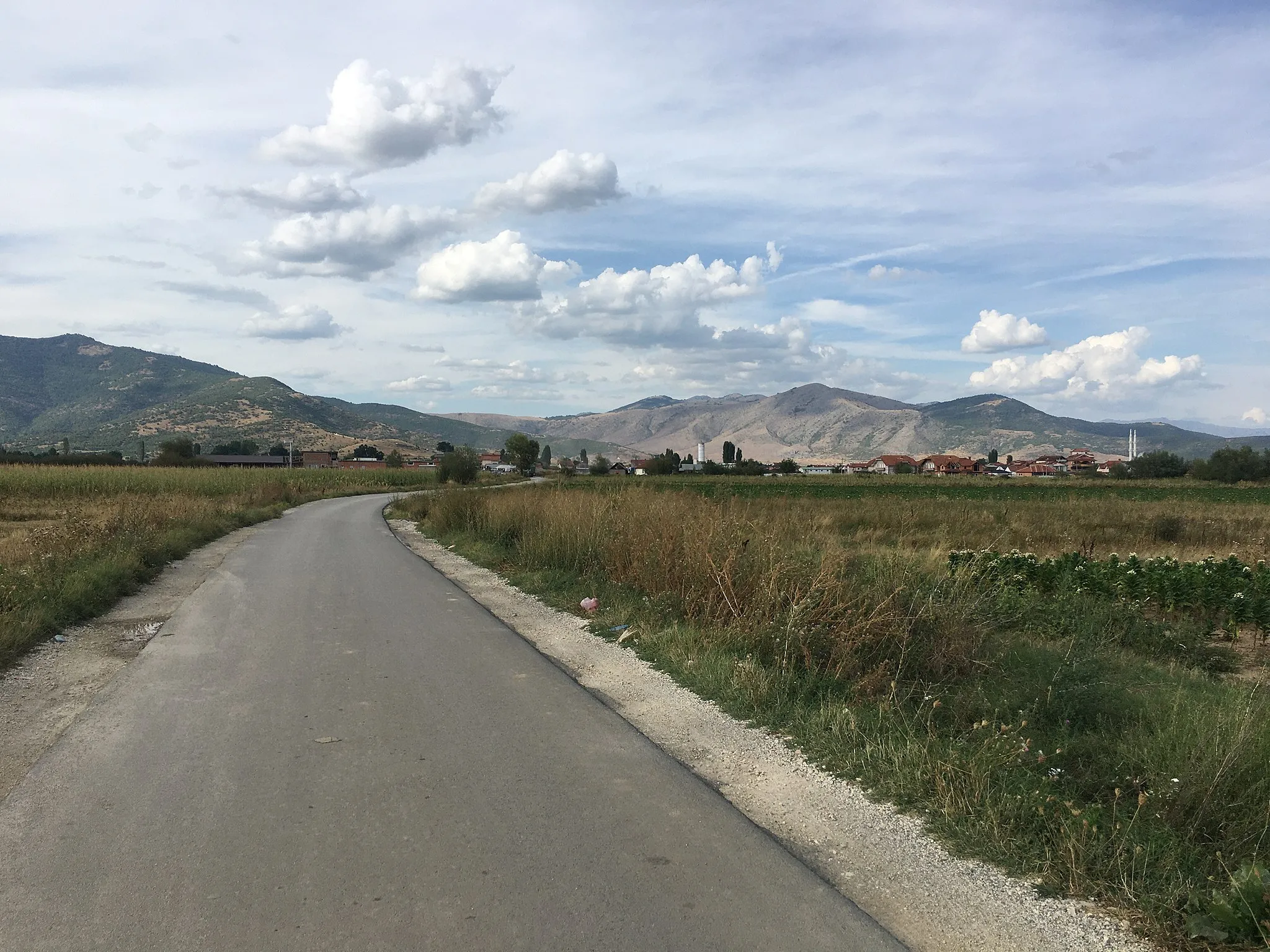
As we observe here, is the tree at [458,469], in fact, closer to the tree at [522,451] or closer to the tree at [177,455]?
the tree at [177,455]

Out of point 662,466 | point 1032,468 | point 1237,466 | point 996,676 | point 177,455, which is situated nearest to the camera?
point 996,676

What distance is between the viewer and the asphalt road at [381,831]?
3617mm

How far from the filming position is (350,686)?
7621 mm

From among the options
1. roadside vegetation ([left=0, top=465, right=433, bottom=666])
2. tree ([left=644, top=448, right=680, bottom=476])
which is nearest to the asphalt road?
roadside vegetation ([left=0, top=465, right=433, bottom=666])

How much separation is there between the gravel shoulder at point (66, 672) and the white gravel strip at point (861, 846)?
13.7ft

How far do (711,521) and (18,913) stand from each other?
899 centimetres

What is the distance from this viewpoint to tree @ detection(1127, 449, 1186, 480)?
108 meters

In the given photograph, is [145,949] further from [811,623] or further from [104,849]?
[811,623]

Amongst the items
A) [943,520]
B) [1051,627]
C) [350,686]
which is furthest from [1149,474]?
[350,686]

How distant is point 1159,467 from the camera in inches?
4267

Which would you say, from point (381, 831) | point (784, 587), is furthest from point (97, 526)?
point (381, 831)

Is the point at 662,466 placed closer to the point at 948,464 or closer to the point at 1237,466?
the point at 948,464

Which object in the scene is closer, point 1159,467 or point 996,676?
point 996,676

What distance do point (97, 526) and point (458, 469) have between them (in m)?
59.6
